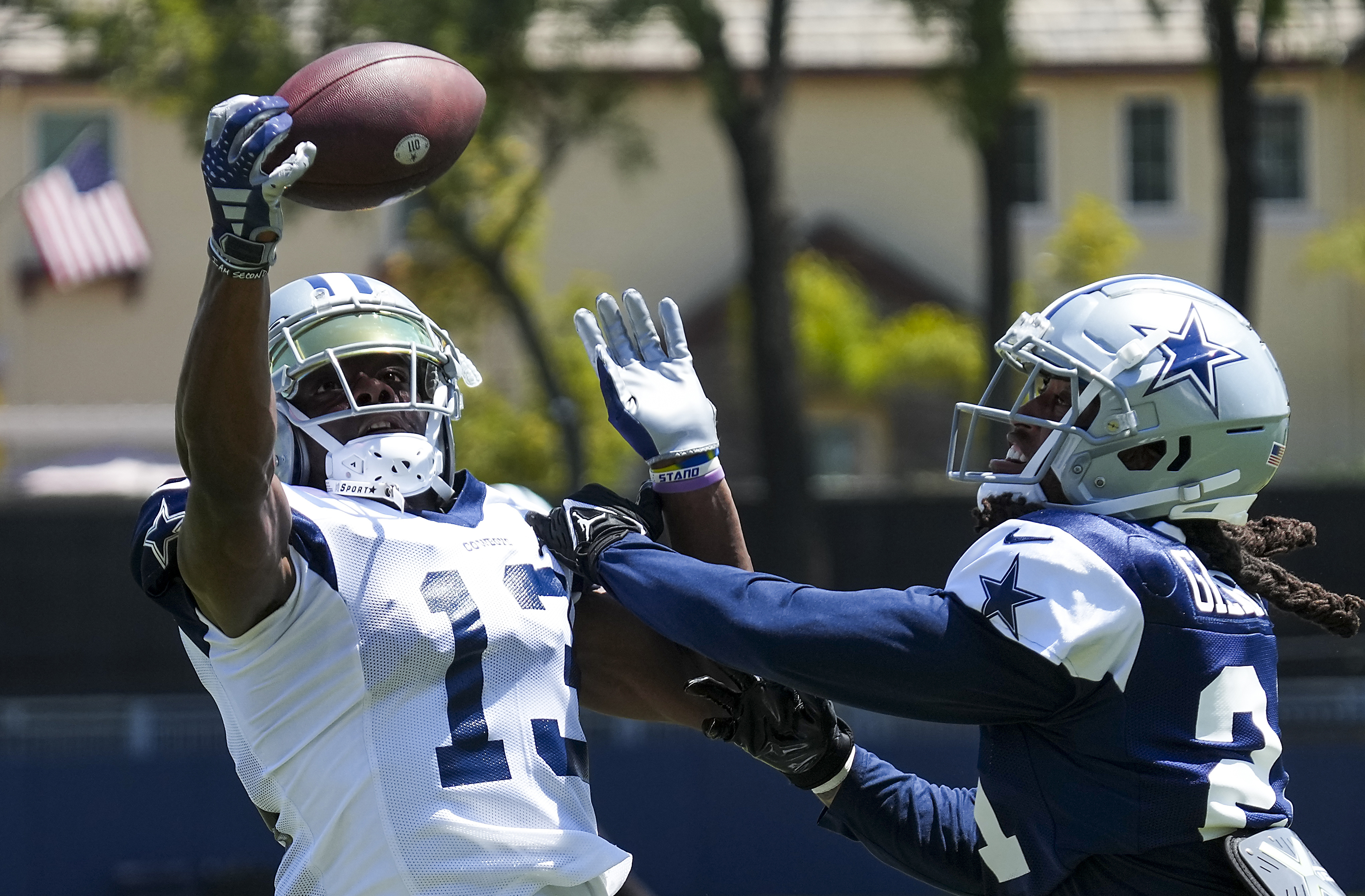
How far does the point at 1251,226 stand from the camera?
11836 mm

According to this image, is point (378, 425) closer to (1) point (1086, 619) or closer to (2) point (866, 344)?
(1) point (1086, 619)

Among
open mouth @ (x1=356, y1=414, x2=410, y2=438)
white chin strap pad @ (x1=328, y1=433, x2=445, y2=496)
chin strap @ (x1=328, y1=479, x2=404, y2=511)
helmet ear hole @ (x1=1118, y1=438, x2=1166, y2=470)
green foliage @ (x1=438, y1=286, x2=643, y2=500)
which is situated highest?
open mouth @ (x1=356, y1=414, x2=410, y2=438)

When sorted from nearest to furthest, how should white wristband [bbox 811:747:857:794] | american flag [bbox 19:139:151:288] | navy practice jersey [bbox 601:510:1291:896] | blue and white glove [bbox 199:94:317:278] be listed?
blue and white glove [bbox 199:94:317:278] → navy practice jersey [bbox 601:510:1291:896] → white wristband [bbox 811:747:857:794] → american flag [bbox 19:139:151:288]

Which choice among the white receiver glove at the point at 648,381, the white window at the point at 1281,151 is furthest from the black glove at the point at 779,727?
the white window at the point at 1281,151

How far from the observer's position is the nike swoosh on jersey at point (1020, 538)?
269 cm

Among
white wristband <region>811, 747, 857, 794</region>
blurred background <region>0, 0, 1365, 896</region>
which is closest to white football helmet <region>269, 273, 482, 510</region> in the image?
white wristband <region>811, 747, 857, 794</region>

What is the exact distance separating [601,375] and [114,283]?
632 inches

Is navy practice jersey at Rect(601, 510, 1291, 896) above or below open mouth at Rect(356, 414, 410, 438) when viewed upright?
below

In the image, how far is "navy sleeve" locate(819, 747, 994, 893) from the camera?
10.1ft

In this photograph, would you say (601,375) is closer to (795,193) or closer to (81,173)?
(81,173)

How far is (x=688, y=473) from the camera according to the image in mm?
3135

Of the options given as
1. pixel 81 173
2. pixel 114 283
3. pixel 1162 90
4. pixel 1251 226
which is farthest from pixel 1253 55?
pixel 114 283

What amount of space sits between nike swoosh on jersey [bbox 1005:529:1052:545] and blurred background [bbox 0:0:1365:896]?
5.25 meters

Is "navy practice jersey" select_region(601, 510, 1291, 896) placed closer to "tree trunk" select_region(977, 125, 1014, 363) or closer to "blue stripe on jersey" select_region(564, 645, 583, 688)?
"blue stripe on jersey" select_region(564, 645, 583, 688)
